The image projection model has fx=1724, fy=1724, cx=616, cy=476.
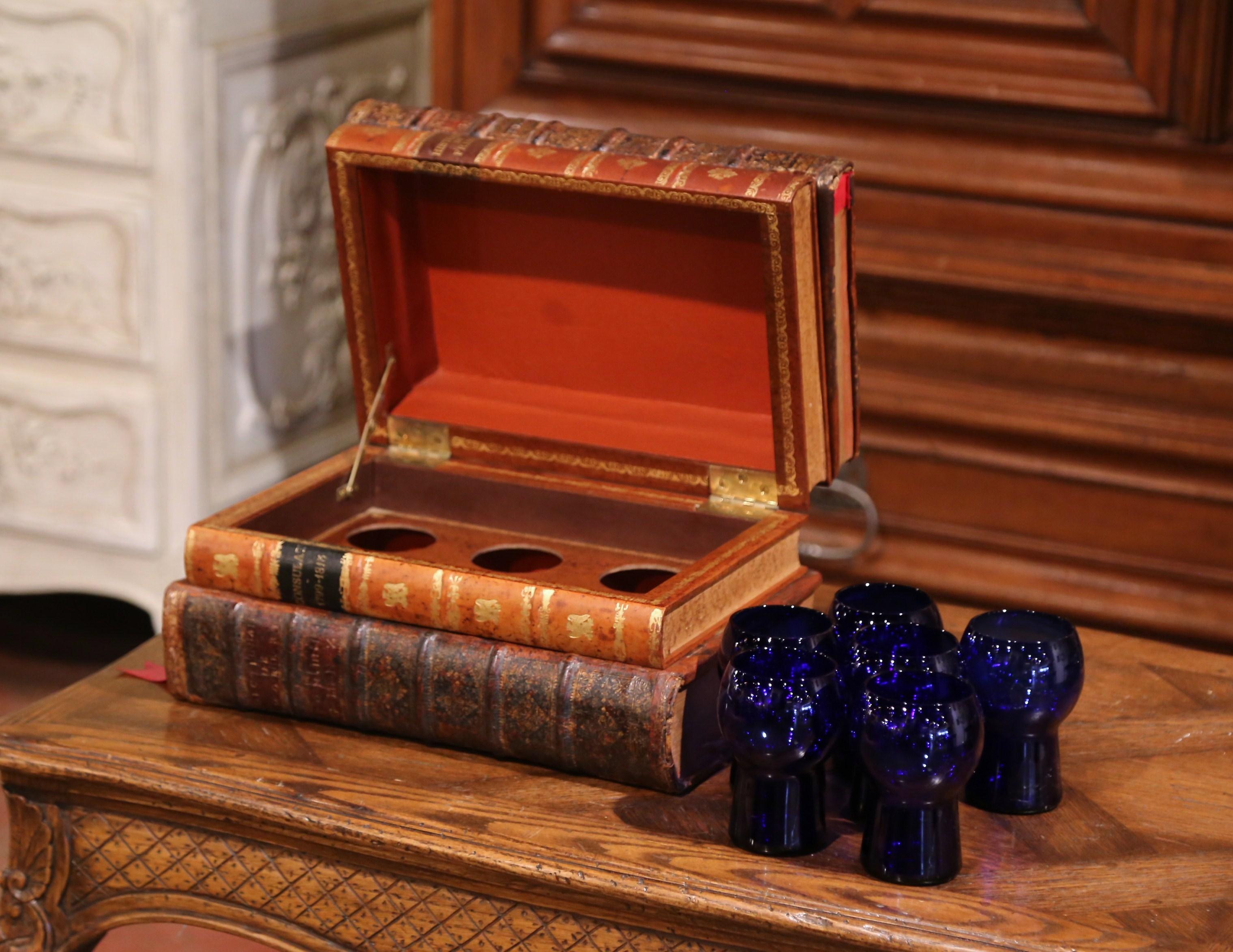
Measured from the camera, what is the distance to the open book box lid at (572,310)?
1.56m

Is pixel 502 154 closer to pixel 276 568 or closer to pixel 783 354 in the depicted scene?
pixel 783 354

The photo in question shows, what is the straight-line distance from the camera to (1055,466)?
2.31 meters

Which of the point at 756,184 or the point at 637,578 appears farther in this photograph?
the point at 637,578

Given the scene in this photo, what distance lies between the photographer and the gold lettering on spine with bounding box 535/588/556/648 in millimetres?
1412

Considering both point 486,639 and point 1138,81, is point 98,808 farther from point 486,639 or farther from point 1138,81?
point 1138,81

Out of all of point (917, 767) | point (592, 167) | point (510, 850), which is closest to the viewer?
point (917, 767)

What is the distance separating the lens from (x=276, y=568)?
1.50 m

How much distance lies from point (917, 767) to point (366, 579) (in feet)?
1.64

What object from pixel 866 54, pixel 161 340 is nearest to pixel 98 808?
pixel 161 340

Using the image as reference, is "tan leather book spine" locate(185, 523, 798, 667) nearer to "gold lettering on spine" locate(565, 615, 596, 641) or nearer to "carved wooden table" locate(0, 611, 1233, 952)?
"gold lettering on spine" locate(565, 615, 596, 641)

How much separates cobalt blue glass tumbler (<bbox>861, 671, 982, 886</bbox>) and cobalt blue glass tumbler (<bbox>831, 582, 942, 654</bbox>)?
0.13m

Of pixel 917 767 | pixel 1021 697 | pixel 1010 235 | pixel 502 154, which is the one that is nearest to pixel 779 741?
pixel 917 767

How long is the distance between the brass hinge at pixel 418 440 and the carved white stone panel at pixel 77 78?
37.2 inches

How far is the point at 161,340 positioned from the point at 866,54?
1117mm
